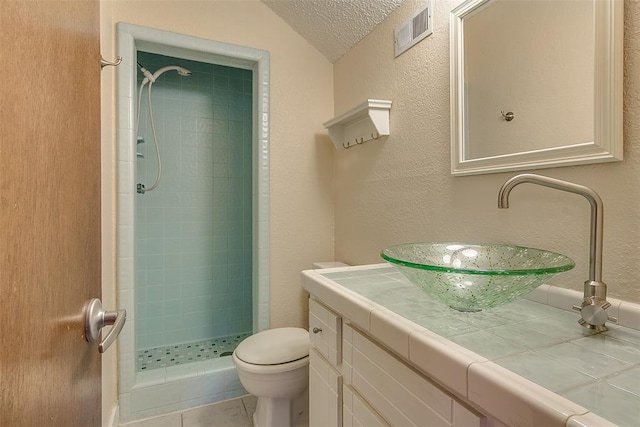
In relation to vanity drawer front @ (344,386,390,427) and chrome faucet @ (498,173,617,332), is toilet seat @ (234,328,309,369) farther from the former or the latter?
chrome faucet @ (498,173,617,332)

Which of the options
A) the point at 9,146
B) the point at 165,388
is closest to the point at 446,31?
the point at 9,146

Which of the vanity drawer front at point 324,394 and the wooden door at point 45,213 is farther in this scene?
the vanity drawer front at point 324,394

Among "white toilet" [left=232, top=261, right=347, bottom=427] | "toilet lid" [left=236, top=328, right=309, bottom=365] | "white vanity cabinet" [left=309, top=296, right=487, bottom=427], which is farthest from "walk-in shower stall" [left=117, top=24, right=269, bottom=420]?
"white vanity cabinet" [left=309, top=296, right=487, bottom=427]

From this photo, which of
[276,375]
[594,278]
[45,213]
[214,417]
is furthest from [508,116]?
[214,417]

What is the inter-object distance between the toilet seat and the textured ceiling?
166cm

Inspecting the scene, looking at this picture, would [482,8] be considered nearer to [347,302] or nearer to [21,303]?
[347,302]

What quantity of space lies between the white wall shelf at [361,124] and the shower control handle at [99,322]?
4.29 feet

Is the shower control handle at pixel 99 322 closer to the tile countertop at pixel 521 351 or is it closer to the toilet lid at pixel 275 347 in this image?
the tile countertop at pixel 521 351

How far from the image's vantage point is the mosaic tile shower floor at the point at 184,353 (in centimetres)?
211

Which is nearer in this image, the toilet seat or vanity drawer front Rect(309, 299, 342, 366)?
vanity drawer front Rect(309, 299, 342, 366)

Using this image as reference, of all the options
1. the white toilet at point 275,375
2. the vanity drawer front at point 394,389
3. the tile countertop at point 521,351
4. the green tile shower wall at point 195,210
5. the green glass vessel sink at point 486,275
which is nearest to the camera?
the tile countertop at point 521,351

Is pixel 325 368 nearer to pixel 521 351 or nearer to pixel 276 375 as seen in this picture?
pixel 276 375

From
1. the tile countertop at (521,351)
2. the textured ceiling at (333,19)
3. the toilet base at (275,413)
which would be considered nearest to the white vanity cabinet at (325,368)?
the tile countertop at (521,351)

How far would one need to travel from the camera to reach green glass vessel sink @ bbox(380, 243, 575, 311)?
723 mm
